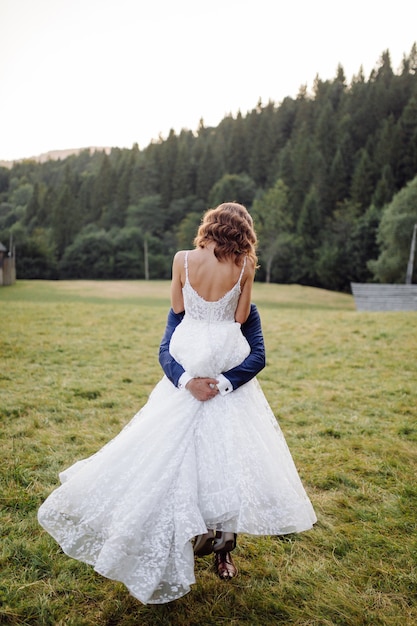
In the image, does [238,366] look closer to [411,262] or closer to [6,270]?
[6,270]

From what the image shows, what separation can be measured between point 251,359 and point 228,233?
85 cm

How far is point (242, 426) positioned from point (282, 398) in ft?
14.4

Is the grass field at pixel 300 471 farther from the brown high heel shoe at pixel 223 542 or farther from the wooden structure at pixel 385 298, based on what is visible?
the wooden structure at pixel 385 298

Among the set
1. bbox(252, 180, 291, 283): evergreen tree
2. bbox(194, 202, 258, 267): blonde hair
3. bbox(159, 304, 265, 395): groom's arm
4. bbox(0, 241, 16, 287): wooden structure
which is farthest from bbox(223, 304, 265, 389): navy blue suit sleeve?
bbox(252, 180, 291, 283): evergreen tree

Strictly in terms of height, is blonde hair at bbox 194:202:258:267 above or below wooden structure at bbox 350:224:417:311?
above

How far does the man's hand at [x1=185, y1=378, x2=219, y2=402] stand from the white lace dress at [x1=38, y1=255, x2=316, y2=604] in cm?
5

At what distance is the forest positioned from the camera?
192 feet

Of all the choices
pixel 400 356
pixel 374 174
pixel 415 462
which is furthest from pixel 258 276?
pixel 415 462

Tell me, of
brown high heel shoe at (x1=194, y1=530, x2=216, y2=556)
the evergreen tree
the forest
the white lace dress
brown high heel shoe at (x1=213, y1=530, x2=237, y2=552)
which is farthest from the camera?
the evergreen tree

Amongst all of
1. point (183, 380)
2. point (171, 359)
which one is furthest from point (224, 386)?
point (171, 359)

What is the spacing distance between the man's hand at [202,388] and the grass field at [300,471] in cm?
129

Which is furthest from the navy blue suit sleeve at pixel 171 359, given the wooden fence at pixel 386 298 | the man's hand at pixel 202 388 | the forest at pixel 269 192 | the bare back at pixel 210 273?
the forest at pixel 269 192

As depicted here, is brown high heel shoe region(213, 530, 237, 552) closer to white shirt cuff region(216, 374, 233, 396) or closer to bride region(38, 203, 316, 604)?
bride region(38, 203, 316, 604)

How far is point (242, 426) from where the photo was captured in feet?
8.70
